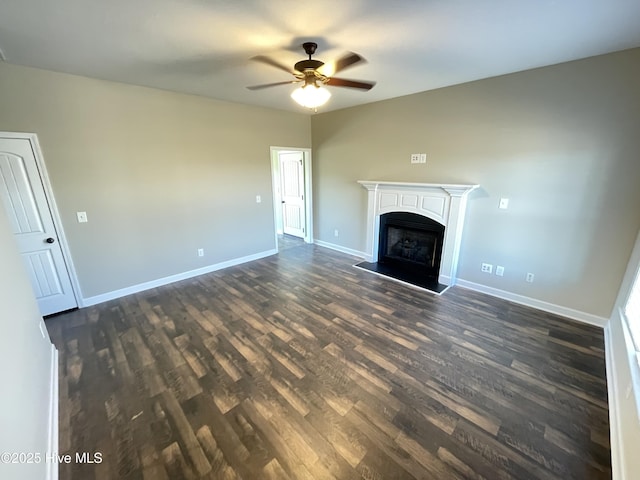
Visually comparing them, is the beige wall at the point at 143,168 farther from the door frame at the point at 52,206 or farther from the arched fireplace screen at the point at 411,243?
the arched fireplace screen at the point at 411,243

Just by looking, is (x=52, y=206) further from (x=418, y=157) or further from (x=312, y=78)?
(x=418, y=157)

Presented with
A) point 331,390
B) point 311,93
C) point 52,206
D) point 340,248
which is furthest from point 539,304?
point 52,206

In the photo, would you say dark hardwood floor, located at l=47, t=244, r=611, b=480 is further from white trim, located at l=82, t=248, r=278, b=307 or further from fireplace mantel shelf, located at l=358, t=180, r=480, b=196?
fireplace mantel shelf, located at l=358, t=180, r=480, b=196

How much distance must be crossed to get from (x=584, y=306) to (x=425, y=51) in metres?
3.14

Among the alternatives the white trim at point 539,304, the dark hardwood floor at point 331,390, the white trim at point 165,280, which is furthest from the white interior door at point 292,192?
the white trim at point 539,304

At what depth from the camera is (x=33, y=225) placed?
111 inches

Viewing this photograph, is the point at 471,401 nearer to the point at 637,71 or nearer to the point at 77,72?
the point at 637,71

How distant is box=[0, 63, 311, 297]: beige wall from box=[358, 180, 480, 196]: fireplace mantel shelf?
183 cm

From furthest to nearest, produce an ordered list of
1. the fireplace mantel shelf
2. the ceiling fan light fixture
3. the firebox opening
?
the firebox opening → the fireplace mantel shelf → the ceiling fan light fixture

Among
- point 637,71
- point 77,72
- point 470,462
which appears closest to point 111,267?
point 77,72

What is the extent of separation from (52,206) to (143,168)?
1014 mm

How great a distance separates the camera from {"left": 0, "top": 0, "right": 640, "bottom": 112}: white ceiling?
1658 millimetres

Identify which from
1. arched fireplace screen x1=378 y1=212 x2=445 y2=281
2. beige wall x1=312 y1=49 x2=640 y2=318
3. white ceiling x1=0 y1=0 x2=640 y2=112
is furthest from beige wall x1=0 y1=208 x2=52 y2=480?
beige wall x1=312 y1=49 x2=640 y2=318

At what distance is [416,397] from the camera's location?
6.42 ft
